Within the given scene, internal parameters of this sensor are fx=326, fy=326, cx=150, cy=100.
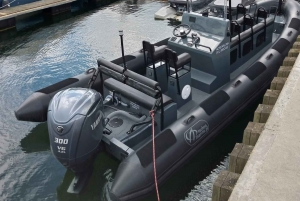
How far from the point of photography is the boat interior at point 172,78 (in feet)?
15.6

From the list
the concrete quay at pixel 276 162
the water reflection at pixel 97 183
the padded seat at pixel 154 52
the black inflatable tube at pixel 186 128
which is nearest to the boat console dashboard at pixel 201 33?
the padded seat at pixel 154 52

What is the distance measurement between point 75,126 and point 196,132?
1939 mm

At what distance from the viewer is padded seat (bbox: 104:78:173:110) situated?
483 centimetres

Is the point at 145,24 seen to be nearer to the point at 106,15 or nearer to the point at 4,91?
the point at 106,15

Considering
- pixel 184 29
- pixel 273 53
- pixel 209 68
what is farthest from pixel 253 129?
pixel 273 53

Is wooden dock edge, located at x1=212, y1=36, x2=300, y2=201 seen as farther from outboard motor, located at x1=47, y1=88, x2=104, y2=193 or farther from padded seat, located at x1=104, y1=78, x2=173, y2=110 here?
outboard motor, located at x1=47, y1=88, x2=104, y2=193

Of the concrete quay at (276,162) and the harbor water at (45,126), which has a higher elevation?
the concrete quay at (276,162)

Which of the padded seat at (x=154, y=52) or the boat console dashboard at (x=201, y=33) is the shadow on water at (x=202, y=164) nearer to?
the boat console dashboard at (x=201, y=33)

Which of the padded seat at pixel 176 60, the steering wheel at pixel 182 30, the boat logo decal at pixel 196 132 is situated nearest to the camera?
the boat logo decal at pixel 196 132

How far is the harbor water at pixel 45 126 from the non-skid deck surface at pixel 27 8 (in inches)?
38.3

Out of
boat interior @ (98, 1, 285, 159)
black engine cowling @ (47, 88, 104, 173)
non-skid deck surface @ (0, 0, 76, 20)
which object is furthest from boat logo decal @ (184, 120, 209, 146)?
non-skid deck surface @ (0, 0, 76, 20)

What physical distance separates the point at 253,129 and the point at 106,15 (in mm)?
11816

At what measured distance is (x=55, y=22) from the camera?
44.7 feet

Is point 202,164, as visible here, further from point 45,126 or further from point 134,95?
point 45,126
